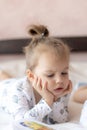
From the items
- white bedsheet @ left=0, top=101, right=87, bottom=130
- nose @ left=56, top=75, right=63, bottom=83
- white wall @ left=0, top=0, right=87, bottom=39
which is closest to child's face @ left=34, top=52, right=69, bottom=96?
nose @ left=56, top=75, right=63, bottom=83

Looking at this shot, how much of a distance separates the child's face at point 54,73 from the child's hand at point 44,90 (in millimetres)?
14

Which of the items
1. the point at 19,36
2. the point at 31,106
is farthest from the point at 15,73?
the point at 31,106

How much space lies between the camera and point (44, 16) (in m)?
2.00

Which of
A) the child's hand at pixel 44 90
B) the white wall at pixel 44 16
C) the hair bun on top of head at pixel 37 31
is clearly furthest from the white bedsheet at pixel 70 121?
the white wall at pixel 44 16

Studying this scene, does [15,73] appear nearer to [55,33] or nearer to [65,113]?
Answer: [55,33]

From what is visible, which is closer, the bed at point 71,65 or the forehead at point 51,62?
the forehead at point 51,62

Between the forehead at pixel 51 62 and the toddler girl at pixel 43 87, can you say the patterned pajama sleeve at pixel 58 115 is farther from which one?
the forehead at pixel 51 62

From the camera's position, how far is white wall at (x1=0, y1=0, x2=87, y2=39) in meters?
1.97

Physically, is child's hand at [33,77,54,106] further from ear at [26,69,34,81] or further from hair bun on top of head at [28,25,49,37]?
hair bun on top of head at [28,25,49,37]

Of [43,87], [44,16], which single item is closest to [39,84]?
[43,87]

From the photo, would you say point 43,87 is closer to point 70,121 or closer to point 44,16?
point 70,121

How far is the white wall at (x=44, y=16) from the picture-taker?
197 centimetres

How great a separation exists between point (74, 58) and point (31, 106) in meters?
0.81

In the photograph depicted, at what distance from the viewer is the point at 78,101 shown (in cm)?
152
